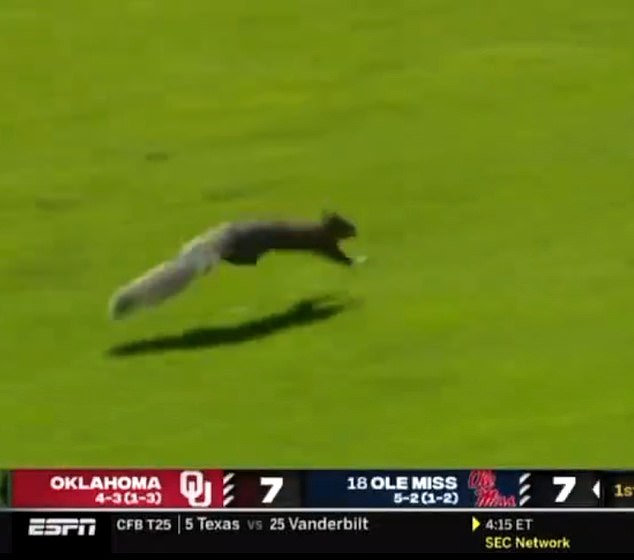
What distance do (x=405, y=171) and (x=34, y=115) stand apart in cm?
205

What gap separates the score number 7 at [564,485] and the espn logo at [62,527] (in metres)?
1.77

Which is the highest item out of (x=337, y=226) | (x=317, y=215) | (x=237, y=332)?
(x=317, y=215)

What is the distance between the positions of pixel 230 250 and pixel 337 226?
55cm

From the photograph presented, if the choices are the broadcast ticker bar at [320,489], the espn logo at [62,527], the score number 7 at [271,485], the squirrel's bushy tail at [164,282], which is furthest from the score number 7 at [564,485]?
the squirrel's bushy tail at [164,282]

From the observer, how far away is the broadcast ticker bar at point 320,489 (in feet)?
23.8

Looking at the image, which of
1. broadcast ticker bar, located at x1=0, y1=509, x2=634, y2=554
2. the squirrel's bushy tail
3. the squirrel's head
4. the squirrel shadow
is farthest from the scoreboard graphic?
the squirrel's head

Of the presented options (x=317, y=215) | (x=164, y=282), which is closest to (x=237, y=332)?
(x=164, y=282)

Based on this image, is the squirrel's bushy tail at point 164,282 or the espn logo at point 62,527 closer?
the espn logo at point 62,527

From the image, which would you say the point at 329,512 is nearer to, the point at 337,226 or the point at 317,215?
the point at 337,226

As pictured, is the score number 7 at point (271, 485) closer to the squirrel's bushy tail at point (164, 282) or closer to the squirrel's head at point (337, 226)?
the squirrel's bushy tail at point (164, 282)

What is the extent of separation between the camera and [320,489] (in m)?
7.32

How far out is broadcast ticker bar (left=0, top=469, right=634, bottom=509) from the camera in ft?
23.8

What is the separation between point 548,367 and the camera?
8.05 meters

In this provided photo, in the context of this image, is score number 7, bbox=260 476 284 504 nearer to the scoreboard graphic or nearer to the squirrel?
the scoreboard graphic
